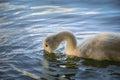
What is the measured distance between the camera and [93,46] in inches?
298

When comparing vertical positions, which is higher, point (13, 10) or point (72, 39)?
point (13, 10)

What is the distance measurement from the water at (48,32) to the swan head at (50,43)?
0.44 feet

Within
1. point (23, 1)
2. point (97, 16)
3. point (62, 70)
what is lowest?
point (62, 70)

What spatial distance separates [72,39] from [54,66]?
739mm

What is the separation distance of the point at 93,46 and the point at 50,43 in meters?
0.82

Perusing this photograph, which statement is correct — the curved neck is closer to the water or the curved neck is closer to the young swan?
the young swan

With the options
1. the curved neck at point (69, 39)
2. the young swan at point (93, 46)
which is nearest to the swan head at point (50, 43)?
the young swan at point (93, 46)

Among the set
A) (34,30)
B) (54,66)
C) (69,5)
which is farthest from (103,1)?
(54,66)

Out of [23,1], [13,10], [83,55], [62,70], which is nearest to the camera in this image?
[62,70]

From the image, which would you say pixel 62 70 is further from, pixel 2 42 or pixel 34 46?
pixel 2 42

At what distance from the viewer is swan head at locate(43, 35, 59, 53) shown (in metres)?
7.81

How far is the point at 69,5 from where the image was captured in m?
11.7

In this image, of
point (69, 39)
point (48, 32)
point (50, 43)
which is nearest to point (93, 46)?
point (69, 39)

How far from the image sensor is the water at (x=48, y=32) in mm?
7129
